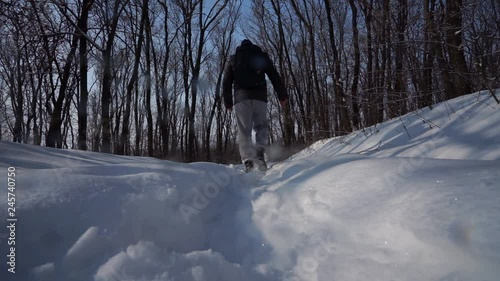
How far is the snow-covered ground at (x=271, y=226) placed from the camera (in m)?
0.76

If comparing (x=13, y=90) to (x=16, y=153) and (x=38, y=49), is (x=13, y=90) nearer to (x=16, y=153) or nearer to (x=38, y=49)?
(x=38, y=49)

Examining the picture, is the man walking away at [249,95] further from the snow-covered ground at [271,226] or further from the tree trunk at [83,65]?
the tree trunk at [83,65]

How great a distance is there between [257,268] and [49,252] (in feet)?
2.15

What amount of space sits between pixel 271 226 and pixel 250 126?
1976mm

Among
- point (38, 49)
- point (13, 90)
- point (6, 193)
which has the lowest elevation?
point (6, 193)

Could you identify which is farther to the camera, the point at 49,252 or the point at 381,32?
the point at 381,32

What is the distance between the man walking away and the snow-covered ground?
139 centimetres

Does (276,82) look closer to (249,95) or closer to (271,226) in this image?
(249,95)

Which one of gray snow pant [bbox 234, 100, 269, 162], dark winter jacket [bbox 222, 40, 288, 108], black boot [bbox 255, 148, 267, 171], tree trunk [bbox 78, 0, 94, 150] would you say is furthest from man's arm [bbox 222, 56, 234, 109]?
tree trunk [bbox 78, 0, 94, 150]

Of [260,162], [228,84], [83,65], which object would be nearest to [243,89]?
[228,84]

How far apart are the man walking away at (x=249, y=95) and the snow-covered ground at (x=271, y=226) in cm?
139

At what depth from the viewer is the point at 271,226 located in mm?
1192

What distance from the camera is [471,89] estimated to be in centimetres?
360

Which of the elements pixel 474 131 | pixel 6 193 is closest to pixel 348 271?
pixel 6 193
